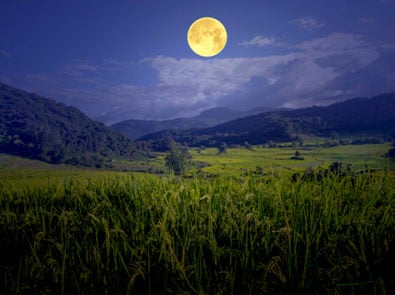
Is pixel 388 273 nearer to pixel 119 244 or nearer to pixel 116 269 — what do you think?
pixel 116 269

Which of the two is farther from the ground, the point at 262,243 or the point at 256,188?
the point at 256,188

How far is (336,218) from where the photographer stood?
3.24m

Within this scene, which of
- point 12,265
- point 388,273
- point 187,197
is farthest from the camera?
point 187,197

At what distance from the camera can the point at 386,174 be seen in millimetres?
5070

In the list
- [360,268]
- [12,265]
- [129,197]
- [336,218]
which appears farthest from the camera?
[129,197]

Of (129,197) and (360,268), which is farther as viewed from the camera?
(129,197)

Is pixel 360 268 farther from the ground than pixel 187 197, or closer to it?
closer to it

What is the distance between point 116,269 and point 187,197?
1.93 metres

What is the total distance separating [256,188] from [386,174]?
264 centimetres

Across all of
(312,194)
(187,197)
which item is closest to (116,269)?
(187,197)

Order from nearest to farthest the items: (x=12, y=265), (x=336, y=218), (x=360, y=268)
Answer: (x=360, y=268)
(x=12, y=265)
(x=336, y=218)

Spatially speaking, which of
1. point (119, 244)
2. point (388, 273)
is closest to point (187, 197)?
point (119, 244)

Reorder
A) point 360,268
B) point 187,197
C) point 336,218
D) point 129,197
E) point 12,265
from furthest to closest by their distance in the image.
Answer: point 129,197
point 187,197
point 336,218
point 12,265
point 360,268

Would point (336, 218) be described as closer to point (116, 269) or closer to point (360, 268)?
point (360, 268)
